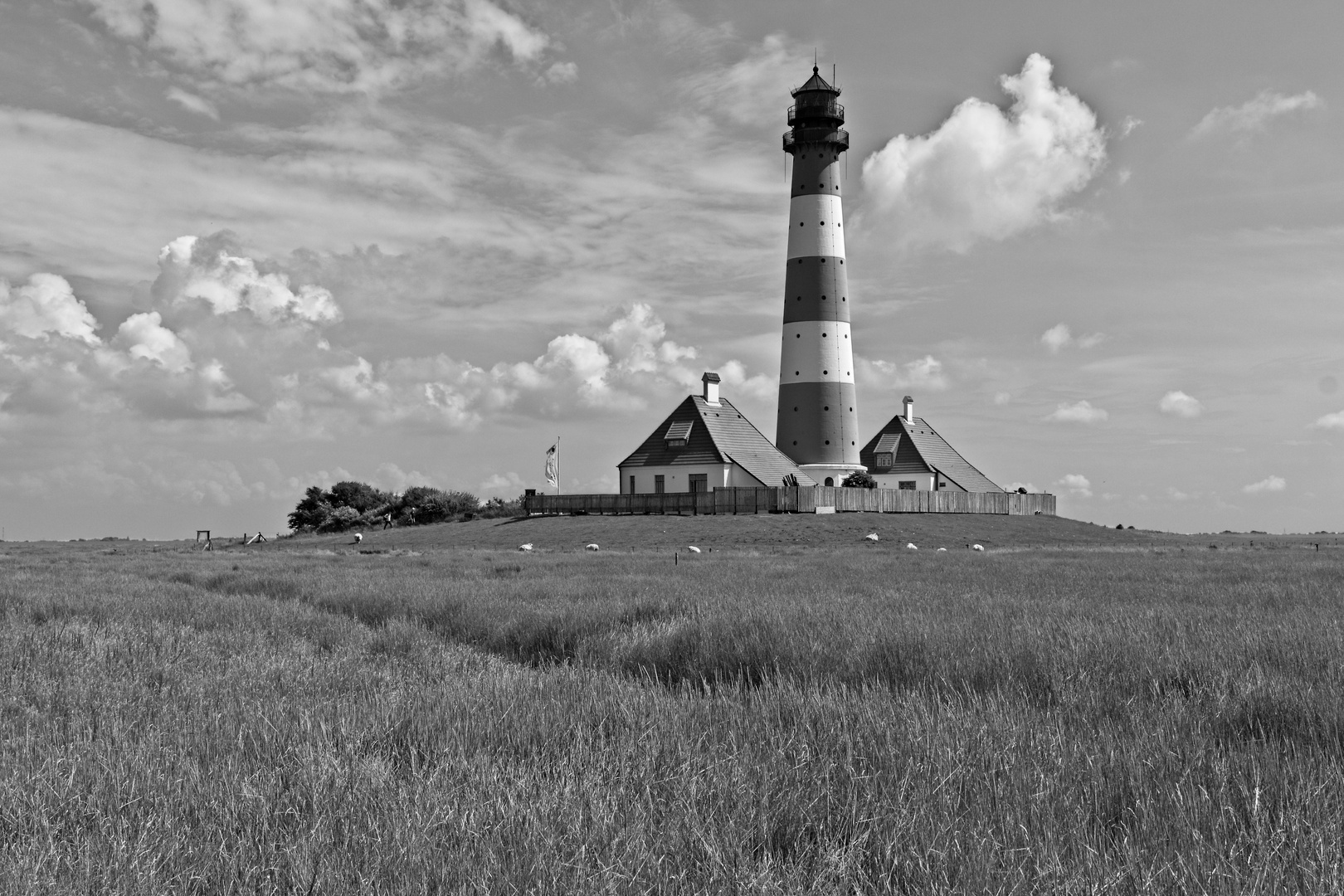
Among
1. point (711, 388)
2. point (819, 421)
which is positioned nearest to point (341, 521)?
point (711, 388)

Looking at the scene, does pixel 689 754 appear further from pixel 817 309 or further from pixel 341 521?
pixel 341 521

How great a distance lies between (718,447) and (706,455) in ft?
2.82

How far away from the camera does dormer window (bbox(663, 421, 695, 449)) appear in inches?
2356

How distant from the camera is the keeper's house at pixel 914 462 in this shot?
66625mm

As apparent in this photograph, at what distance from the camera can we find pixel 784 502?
173ft

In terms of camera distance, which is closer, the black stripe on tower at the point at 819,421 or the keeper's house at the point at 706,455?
the black stripe on tower at the point at 819,421

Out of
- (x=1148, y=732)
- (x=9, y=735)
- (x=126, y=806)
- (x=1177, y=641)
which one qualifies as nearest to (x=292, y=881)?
(x=126, y=806)

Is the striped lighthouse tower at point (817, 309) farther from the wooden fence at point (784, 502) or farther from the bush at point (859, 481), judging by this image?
the wooden fence at point (784, 502)

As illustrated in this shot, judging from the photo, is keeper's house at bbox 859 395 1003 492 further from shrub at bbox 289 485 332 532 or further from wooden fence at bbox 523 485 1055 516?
shrub at bbox 289 485 332 532

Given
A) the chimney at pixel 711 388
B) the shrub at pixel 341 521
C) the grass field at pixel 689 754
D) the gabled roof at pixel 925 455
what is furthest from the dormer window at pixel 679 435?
the grass field at pixel 689 754

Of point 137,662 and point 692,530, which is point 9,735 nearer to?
point 137,662

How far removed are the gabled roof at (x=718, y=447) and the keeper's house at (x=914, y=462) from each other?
8.96m

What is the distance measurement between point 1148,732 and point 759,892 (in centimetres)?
283

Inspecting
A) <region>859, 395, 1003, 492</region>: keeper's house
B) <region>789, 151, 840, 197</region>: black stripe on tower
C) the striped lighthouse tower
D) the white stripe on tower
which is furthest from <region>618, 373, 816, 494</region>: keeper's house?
<region>789, 151, 840, 197</region>: black stripe on tower
